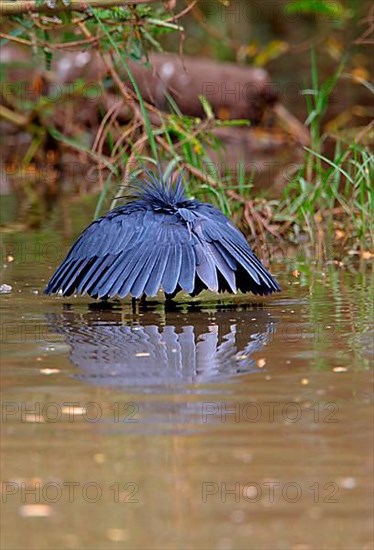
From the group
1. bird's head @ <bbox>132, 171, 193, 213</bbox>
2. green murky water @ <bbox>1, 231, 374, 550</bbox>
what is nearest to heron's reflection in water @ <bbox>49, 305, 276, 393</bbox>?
green murky water @ <bbox>1, 231, 374, 550</bbox>

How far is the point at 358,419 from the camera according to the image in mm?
4328

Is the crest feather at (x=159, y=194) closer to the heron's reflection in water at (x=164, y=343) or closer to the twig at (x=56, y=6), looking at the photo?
the heron's reflection in water at (x=164, y=343)

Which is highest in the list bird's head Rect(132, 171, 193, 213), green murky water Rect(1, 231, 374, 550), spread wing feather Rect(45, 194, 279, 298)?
bird's head Rect(132, 171, 193, 213)

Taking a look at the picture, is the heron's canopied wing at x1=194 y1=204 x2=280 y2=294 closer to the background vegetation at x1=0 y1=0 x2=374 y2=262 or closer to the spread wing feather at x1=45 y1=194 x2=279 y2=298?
the spread wing feather at x1=45 y1=194 x2=279 y2=298

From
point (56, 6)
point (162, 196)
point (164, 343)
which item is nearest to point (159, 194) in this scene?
point (162, 196)

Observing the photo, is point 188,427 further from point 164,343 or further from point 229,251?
point 229,251

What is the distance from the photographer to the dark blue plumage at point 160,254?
612cm

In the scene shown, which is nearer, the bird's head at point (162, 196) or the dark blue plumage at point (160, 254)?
the dark blue plumage at point (160, 254)

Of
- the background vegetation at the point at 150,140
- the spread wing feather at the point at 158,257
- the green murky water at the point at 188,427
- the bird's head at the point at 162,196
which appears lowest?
the green murky water at the point at 188,427

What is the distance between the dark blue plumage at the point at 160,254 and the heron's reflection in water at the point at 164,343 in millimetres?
152

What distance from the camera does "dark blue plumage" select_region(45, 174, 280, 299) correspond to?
6.12 metres

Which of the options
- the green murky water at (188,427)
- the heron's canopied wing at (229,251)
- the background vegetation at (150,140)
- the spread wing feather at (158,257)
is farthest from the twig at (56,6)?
the green murky water at (188,427)

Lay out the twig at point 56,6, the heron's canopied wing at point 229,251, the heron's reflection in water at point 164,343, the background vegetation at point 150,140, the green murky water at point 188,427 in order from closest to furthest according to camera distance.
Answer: the green murky water at point 188,427, the heron's reflection in water at point 164,343, the heron's canopied wing at point 229,251, the twig at point 56,6, the background vegetation at point 150,140

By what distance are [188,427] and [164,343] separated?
53.0 inches
